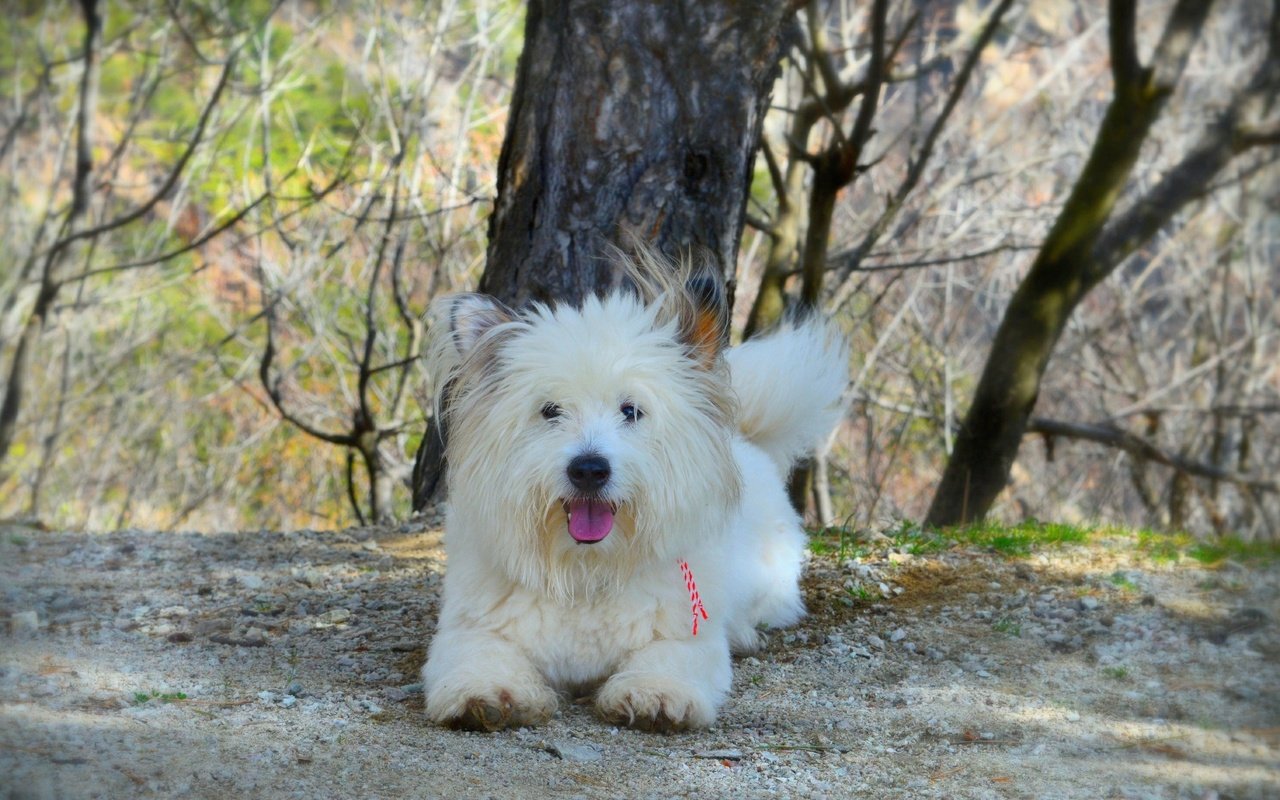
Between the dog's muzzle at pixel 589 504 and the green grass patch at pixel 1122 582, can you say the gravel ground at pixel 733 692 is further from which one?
the dog's muzzle at pixel 589 504

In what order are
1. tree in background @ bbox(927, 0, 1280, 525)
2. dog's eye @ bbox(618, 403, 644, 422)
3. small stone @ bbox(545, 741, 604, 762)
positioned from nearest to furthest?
small stone @ bbox(545, 741, 604, 762), dog's eye @ bbox(618, 403, 644, 422), tree in background @ bbox(927, 0, 1280, 525)

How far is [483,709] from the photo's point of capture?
13.0 ft

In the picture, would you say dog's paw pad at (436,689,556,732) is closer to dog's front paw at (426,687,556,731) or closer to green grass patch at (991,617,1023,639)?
dog's front paw at (426,687,556,731)

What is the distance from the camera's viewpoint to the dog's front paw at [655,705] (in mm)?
4098

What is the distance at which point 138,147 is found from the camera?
56.1 ft

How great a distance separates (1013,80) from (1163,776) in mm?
11006

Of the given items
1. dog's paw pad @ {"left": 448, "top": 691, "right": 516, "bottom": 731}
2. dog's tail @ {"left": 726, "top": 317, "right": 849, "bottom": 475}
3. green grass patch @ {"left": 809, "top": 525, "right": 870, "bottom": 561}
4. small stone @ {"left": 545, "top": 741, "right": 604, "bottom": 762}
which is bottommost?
small stone @ {"left": 545, "top": 741, "right": 604, "bottom": 762}

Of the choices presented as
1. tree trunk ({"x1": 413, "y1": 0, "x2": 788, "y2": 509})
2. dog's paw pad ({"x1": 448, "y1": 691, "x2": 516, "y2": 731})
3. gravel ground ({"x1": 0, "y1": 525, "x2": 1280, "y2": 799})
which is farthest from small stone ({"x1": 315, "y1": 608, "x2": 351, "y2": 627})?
tree trunk ({"x1": 413, "y1": 0, "x2": 788, "y2": 509})

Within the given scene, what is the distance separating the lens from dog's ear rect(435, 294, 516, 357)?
14.7 feet

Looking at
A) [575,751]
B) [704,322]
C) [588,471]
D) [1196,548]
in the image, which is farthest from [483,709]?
[1196,548]

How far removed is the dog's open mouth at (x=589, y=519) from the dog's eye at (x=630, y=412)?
294 millimetres

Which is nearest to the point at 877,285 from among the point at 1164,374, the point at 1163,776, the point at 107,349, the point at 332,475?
the point at 1164,374

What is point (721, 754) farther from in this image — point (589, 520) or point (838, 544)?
point (838, 544)

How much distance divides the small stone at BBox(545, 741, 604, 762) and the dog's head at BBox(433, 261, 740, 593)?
1.95 ft
